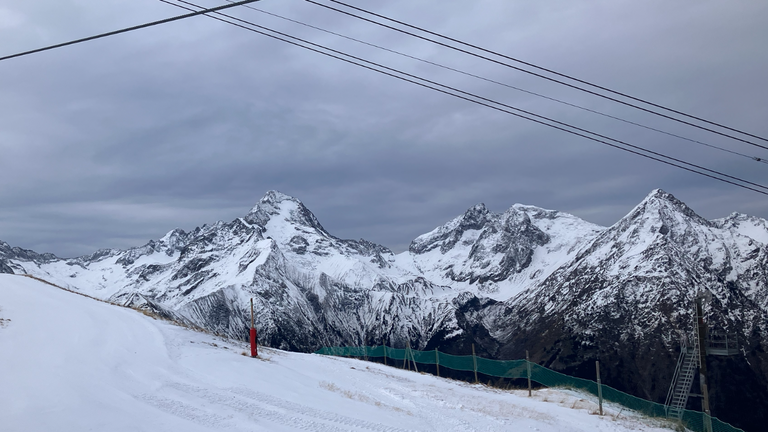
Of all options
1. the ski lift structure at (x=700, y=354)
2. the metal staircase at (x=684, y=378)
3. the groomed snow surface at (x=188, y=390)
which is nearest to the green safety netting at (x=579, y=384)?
the ski lift structure at (x=700, y=354)

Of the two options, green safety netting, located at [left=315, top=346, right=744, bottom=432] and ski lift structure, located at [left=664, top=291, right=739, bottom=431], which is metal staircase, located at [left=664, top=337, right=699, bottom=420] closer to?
ski lift structure, located at [left=664, top=291, right=739, bottom=431]

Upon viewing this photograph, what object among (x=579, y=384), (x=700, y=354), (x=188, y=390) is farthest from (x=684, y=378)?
(x=188, y=390)

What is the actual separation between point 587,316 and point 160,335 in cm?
17580

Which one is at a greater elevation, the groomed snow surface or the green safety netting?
the groomed snow surface

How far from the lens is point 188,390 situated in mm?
14367

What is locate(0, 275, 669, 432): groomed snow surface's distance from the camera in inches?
461

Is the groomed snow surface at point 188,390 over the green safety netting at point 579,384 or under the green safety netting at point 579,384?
over

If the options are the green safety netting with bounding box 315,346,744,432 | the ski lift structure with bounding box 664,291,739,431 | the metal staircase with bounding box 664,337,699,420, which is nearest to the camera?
the ski lift structure with bounding box 664,291,739,431

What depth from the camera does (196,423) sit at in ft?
38.1

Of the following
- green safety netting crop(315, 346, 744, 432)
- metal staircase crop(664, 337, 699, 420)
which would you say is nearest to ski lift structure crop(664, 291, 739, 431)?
metal staircase crop(664, 337, 699, 420)

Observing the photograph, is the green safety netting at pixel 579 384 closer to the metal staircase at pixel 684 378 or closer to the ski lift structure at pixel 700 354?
the ski lift structure at pixel 700 354

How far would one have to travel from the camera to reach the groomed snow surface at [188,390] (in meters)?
11.7

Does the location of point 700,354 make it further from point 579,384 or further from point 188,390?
point 188,390

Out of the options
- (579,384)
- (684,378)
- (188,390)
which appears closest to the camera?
(188,390)
